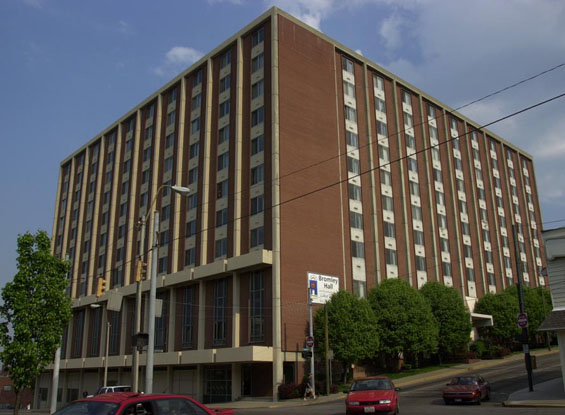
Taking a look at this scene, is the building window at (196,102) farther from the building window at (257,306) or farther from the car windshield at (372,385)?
the car windshield at (372,385)

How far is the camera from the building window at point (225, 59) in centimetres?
5584

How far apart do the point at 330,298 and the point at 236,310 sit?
7974 mm

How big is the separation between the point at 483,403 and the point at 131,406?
75.2ft

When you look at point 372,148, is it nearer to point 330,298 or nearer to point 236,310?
point 330,298

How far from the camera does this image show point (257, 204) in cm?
4734

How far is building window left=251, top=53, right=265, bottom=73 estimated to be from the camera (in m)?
51.5

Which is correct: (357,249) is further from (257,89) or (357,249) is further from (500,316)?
(500,316)

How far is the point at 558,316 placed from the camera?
25.8m

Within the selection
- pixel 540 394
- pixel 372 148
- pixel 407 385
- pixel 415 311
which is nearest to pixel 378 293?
pixel 415 311

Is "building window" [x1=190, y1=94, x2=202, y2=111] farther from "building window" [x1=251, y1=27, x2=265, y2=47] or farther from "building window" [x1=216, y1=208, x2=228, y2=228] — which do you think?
"building window" [x1=216, y1=208, x2=228, y2=228]

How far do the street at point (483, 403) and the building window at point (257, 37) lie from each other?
3436 cm

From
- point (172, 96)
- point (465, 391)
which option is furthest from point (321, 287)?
point (172, 96)

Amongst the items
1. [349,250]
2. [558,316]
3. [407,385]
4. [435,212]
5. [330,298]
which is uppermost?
[435,212]

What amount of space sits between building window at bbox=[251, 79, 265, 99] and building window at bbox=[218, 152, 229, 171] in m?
6.24
